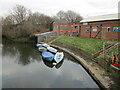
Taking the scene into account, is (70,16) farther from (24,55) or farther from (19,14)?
(24,55)

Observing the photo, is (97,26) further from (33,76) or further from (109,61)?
(33,76)

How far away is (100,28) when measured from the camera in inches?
778

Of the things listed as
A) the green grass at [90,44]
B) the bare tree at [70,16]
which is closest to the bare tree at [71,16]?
the bare tree at [70,16]

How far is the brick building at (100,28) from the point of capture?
17.2m

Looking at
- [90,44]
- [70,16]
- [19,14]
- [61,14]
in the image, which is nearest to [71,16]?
[70,16]

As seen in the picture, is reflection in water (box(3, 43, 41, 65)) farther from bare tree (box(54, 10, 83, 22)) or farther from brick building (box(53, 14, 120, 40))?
bare tree (box(54, 10, 83, 22))

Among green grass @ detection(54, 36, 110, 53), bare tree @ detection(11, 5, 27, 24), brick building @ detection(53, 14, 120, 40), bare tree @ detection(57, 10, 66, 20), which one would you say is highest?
bare tree @ detection(57, 10, 66, 20)

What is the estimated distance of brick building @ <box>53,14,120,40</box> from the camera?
1716 centimetres

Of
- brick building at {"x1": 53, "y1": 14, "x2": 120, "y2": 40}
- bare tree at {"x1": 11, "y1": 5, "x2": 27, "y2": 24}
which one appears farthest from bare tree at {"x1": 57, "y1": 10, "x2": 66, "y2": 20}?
brick building at {"x1": 53, "y1": 14, "x2": 120, "y2": 40}

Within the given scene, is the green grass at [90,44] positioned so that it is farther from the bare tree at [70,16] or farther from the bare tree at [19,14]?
the bare tree at [70,16]

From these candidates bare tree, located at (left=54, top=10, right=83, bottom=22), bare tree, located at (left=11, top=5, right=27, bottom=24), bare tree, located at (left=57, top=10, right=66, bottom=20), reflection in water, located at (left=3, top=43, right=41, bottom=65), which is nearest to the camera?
reflection in water, located at (left=3, top=43, right=41, bottom=65)

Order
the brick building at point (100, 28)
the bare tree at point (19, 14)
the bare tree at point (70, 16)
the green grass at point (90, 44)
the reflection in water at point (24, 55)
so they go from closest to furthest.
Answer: the green grass at point (90, 44), the reflection in water at point (24, 55), the brick building at point (100, 28), the bare tree at point (19, 14), the bare tree at point (70, 16)

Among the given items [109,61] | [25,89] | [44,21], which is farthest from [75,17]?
[25,89]

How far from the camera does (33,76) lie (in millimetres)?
8992
